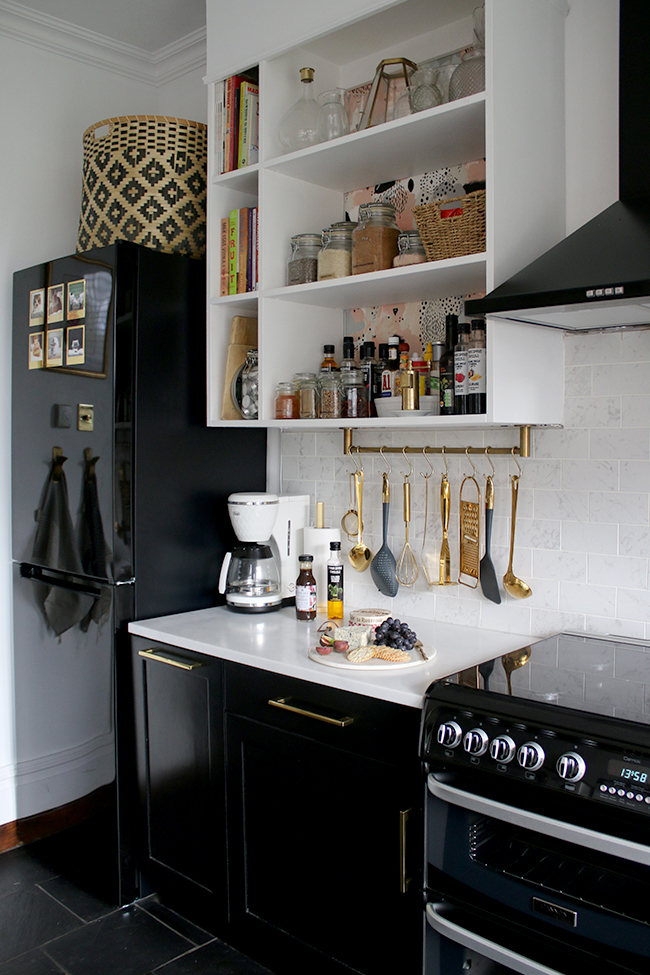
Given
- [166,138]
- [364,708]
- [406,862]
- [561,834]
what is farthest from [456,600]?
[166,138]

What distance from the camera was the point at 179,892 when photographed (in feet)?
7.70

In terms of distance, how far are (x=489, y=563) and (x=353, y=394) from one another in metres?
0.61

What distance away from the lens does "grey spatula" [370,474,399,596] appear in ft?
8.13

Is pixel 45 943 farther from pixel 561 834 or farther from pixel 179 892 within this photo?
pixel 561 834

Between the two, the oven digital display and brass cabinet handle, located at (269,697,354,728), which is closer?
the oven digital display

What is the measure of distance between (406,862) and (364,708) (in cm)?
33

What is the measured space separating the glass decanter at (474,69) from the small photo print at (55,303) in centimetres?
134

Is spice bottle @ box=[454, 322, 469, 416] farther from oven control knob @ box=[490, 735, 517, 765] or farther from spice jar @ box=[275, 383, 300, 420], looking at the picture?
oven control knob @ box=[490, 735, 517, 765]

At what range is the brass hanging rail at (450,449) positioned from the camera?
7.04 ft

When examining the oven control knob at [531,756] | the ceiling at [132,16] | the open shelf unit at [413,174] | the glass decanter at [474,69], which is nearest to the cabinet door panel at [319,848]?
the oven control knob at [531,756]

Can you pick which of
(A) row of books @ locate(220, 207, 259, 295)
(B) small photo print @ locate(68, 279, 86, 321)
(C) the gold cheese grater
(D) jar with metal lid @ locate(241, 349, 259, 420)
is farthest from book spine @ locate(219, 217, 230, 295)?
(C) the gold cheese grater

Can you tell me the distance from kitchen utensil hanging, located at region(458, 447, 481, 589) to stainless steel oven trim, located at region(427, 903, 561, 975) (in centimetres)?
92

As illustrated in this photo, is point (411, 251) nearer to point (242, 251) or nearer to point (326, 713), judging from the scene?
point (242, 251)

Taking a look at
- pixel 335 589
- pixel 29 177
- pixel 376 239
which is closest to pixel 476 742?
pixel 335 589
